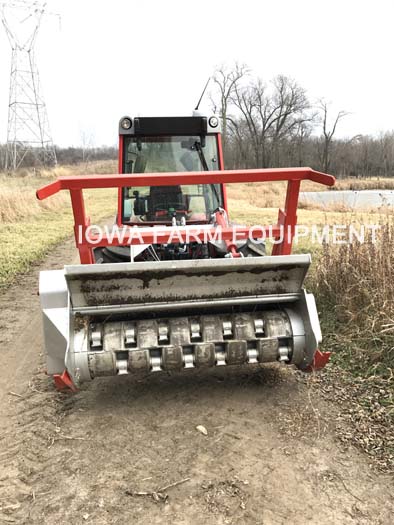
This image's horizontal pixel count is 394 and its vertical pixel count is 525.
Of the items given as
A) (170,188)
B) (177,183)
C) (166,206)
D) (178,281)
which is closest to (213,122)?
(170,188)

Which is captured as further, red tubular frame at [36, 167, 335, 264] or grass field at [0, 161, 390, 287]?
grass field at [0, 161, 390, 287]

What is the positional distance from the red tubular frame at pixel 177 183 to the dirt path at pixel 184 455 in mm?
1097

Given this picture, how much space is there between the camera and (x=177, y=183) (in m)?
2.91

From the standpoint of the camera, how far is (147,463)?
258cm

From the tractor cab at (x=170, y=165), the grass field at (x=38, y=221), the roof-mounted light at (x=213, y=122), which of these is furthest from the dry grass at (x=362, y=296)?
the roof-mounted light at (x=213, y=122)

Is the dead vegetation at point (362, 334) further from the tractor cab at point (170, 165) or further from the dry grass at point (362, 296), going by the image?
the tractor cab at point (170, 165)

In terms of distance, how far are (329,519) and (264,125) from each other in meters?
53.6

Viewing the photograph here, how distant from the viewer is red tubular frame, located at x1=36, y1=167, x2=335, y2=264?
290 cm

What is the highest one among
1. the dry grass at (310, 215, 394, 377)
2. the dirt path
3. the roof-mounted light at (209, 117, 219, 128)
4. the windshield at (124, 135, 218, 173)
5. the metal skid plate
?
the roof-mounted light at (209, 117, 219, 128)

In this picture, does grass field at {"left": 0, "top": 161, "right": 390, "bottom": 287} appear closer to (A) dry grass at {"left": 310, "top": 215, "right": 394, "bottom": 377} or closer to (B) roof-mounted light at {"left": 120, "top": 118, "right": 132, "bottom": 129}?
(A) dry grass at {"left": 310, "top": 215, "right": 394, "bottom": 377}

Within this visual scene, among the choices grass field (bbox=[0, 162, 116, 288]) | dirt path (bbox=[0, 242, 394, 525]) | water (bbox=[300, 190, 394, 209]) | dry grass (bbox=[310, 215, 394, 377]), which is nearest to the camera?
dirt path (bbox=[0, 242, 394, 525])

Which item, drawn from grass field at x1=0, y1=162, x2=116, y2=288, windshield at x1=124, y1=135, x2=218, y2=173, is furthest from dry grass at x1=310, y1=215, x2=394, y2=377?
grass field at x1=0, y1=162, x2=116, y2=288

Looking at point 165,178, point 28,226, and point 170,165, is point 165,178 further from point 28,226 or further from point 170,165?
point 28,226

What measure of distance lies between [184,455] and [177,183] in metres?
Result: 1.70
